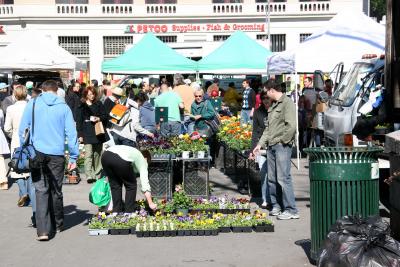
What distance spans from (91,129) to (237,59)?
9.04 metres

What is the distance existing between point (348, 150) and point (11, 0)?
42.2 m

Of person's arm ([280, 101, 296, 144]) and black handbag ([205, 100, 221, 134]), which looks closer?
person's arm ([280, 101, 296, 144])

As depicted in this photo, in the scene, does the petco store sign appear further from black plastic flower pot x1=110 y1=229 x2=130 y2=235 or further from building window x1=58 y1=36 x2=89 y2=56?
black plastic flower pot x1=110 y1=229 x2=130 y2=235

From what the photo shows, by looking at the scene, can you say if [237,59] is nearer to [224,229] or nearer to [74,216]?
[74,216]

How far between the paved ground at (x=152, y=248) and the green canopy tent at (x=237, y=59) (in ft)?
39.6

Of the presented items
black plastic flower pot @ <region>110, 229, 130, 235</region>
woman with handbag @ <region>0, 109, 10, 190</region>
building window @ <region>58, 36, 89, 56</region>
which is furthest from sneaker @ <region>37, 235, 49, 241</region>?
building window @ <region>58, 36, 89, 56</region>

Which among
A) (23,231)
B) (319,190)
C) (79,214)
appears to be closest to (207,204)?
(79,214)

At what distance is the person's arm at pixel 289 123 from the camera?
9625 millimetres

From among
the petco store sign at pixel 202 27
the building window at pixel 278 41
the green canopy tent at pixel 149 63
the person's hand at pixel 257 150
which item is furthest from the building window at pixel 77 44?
the person's hand at pixel 257 150

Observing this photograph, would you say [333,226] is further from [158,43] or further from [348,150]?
[158,43]

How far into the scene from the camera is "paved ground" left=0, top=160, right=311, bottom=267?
7707mm

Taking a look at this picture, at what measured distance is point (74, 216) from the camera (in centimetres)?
1055

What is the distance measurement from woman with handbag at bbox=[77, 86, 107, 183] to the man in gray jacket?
466 centimetres

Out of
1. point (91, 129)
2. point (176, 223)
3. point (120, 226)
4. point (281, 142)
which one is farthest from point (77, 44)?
point (176, 223)
